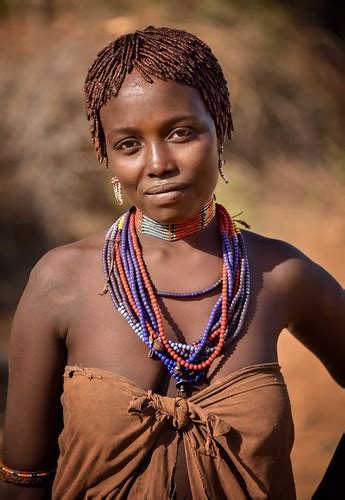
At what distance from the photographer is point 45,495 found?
186cm

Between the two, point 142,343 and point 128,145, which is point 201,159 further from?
point 142,343

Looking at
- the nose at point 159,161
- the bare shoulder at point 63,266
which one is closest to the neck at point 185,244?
the bare shoulder at point 63,266

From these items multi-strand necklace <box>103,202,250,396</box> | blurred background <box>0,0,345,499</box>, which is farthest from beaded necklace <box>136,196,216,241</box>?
blurred background <box>0,0,345,499</box>

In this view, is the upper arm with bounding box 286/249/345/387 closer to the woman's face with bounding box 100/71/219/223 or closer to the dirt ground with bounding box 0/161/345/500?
the woman's face with bounding box 100/71/219/223

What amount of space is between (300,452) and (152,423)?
1968 millimetres

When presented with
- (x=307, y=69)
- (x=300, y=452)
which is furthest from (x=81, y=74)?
(x=300, y=452)

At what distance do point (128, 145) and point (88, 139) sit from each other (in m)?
2.54

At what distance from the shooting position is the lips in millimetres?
1597

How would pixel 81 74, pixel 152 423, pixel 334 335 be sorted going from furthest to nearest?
pixel 81 74
pixel 334 335
pixel 152 423

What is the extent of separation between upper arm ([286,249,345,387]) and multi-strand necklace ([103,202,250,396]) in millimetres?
150

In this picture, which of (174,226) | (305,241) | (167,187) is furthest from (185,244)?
(305,241)

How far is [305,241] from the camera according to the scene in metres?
4.12

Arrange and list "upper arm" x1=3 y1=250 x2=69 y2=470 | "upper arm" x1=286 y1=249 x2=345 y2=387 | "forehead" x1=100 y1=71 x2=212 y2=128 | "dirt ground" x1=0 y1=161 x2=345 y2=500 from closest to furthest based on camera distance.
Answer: "forehead" x1=100 y1=71 x2=212 y2=128, "upper arm" x1=3 y1=250 x2=69 y2=470, "upper arm" x1=286 y1=249 x2=345 y2=387, "dirt ground" x1=0 y1=161 x2=345 y2=500

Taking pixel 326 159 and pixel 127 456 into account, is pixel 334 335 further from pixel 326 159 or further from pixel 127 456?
pixel 326 159
